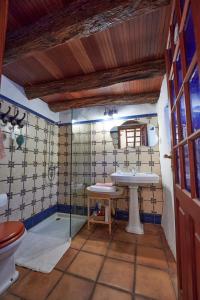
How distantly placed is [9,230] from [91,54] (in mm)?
1857

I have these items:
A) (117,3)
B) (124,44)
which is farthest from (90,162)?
(117,3)

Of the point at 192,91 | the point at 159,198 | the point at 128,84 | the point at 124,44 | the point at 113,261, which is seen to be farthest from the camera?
the point at 159,198

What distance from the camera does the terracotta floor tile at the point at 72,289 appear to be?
114cm

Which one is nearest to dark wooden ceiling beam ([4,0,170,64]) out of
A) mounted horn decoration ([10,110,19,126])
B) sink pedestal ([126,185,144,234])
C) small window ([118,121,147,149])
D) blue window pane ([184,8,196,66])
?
blue window pane ([184,8,196,66])

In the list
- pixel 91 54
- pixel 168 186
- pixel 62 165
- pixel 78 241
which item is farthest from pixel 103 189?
pixel 91 54

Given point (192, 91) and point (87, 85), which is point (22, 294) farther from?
point (87, 85)

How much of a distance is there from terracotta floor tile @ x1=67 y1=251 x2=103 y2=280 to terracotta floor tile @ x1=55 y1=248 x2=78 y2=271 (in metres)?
0.05

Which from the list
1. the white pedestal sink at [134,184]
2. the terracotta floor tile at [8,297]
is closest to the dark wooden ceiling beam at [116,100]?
the white pedestal sink at [134,184]

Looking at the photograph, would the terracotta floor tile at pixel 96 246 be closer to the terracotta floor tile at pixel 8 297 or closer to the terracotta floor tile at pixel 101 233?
the terracotta floor tile at pixel 101 233

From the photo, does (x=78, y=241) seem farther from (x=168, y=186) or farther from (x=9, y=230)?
(x=168, y=186)

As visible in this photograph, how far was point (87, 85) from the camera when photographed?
6.35ft

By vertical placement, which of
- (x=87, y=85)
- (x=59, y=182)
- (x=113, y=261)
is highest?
(x=87, y=85)

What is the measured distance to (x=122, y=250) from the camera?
1.74m

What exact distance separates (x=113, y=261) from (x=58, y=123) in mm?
2445
